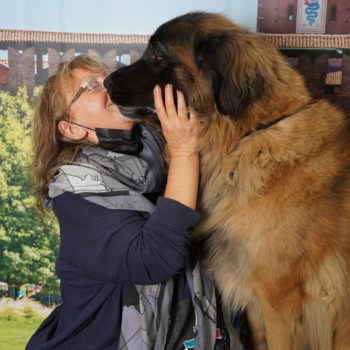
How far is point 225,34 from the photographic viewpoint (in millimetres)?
1318

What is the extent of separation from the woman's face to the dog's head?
0.05 m

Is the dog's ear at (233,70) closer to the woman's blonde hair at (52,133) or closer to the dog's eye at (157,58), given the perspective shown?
the dog's eye at (157,58)

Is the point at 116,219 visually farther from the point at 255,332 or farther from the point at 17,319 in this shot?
the point at 17,319

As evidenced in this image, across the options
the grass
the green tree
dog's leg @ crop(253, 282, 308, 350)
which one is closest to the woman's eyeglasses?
dog's leg @ crop(253, 282, 308, 350)

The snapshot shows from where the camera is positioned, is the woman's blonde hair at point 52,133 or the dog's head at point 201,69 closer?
the dog's head at point 201,69

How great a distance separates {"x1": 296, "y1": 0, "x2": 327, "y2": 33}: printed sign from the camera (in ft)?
6.64

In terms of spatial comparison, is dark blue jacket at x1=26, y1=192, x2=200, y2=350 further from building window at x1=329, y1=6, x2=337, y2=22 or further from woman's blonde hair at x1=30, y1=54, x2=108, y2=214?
building window at x1=329, y1=6, x2=337, y2=22

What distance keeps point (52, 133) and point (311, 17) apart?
1.41 meters

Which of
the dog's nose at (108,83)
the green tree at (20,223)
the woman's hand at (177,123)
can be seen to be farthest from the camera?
the green tree at (20,223)

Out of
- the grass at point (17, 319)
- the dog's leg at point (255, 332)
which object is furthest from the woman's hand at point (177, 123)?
the grass at point (17, 319)

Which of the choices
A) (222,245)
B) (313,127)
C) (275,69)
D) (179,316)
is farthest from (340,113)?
(179,316)

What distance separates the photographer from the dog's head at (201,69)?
125 cm

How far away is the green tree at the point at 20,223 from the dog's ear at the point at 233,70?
146 cm

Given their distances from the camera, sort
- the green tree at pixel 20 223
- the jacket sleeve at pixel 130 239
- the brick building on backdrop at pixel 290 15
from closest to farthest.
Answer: the jacket sleeve at pixel 130 239 → the brick building on backdrop at pixel 290 15 → the green tree at pixel 20 223
